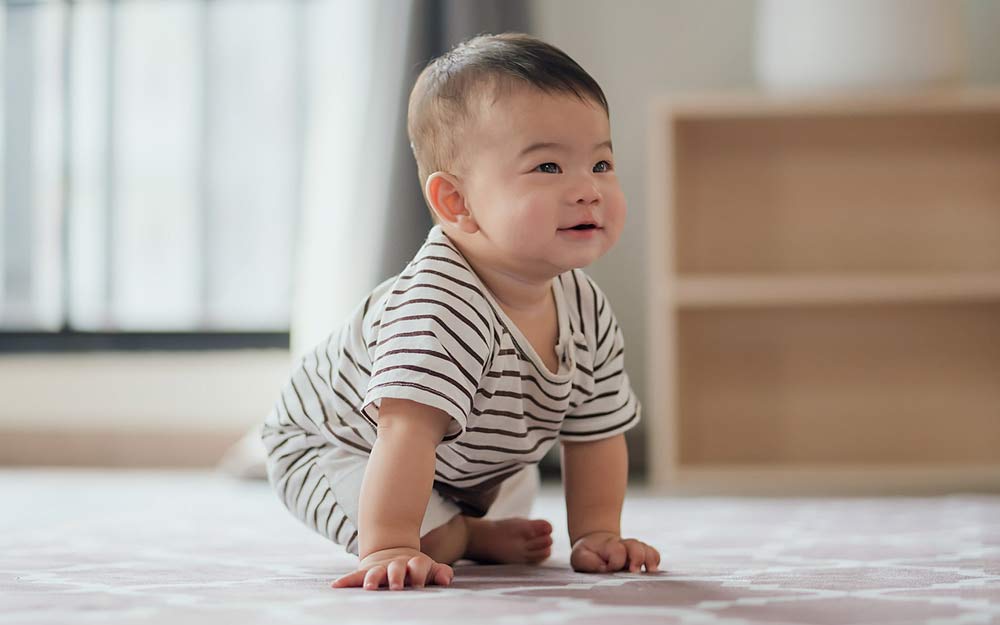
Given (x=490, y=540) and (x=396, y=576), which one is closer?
(x=396, y=576)

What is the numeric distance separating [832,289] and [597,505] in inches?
40.5

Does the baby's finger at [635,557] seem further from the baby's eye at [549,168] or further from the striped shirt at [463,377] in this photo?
the baby's eye at [549,168]

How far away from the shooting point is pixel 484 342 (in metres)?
0.86

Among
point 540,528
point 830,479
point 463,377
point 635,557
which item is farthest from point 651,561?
point 830,479

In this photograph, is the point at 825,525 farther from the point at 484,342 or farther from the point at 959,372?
the point at 959,372

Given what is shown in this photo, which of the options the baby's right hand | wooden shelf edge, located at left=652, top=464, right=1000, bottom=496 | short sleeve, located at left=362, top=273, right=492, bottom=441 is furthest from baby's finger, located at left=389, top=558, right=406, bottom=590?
wooden shelf edge, located at left=652, top=464, right=1000, bottom=496

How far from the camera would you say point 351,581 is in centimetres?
79

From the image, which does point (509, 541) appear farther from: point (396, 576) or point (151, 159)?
point (151, 159)

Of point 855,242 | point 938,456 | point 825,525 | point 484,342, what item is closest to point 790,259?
point 855,242

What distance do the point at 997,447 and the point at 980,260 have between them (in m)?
0.35

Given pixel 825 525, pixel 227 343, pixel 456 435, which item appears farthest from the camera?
pixel 227 343

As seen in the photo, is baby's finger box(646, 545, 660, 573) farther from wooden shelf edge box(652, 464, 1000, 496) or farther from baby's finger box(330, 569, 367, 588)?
wooden shelf edge box(652, 464, 1000, 496)

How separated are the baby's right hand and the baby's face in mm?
242

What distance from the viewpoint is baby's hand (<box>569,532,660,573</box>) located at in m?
0.90
